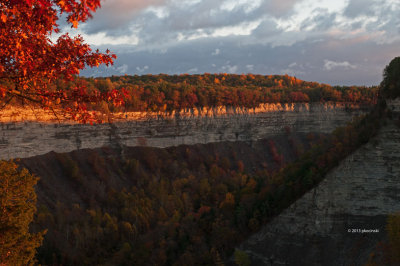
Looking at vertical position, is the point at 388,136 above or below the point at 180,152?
above

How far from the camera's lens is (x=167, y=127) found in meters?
51.3

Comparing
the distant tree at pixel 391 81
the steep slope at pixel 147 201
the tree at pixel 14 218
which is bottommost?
the steep slope at pixel 147 201

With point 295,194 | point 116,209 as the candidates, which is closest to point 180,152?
point 116,209

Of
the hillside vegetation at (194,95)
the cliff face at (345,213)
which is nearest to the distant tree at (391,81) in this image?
the cliff face at (345,213)

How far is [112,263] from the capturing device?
27734 mm

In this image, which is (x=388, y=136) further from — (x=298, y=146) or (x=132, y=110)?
(x=298, y=146)

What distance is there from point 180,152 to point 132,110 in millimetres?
8983

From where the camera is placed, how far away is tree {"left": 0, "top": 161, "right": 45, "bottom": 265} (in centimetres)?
1095

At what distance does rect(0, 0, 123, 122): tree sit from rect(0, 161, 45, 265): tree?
163 inches

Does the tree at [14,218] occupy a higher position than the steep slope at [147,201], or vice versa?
the tree at [14,218]

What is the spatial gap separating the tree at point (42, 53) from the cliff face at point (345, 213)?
46.4 ft

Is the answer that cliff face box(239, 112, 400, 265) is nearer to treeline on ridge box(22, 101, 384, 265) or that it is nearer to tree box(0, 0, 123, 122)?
treeline on ridge box(22, 101, 384, 265)

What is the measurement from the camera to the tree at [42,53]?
23.5ft

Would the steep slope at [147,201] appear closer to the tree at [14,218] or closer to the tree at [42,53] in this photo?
the tree at [14,218]
